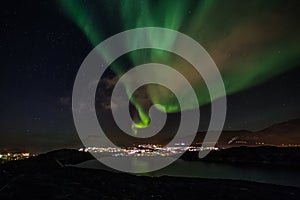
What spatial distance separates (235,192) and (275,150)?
132m

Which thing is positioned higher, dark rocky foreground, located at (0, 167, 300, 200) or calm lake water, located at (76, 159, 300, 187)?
dark rocky foreground, located at (0, 167, 300, 200)

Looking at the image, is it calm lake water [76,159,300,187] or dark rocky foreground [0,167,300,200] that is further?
calm lake water [76,159,300,187]

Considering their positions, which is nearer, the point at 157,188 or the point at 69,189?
the point at 69,189

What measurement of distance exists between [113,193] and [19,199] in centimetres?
719

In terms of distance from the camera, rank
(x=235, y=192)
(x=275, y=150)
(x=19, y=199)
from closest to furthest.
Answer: (x=19, y=199)
(x=235, y=192)
(x=275, y=150)

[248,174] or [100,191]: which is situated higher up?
[100,191]

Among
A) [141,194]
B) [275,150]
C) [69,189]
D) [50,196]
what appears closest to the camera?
[50,196]

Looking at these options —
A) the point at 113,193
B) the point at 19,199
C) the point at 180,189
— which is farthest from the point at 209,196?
the point at 19,199

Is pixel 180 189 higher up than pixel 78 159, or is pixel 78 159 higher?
pixel 78 159

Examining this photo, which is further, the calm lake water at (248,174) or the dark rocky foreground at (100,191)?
the calm lake water at (248,174)

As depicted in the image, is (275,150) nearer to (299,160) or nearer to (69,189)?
(299,160)

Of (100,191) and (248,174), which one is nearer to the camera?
(100,191)

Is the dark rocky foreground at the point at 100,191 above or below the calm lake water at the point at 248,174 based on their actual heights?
above

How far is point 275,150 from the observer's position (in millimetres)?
139250
